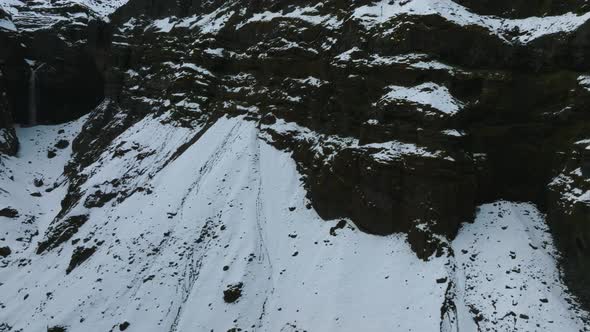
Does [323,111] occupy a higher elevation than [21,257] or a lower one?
higher

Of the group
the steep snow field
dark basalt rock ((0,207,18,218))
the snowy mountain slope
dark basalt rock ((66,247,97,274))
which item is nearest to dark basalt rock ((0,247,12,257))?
the steep snow field

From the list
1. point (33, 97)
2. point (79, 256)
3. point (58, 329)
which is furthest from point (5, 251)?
point (33, 97)

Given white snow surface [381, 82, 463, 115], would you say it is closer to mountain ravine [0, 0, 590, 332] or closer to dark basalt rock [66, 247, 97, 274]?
mountain ravine [0, 0, 590, 332]

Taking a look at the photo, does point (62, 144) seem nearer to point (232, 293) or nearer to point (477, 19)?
point (232, 293)

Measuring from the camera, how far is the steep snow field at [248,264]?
714 inches

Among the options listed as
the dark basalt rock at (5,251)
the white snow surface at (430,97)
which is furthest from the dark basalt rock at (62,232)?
the white snow surface at (430,97)

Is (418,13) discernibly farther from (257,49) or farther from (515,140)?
(257,49)

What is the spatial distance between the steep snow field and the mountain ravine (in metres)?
0.10

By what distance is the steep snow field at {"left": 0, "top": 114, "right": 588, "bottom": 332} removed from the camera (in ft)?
59.5

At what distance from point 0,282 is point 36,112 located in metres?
32.6

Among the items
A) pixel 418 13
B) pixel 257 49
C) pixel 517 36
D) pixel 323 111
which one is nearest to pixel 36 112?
pixel 257 49

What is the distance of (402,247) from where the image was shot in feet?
69.7

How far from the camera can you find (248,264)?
23.3m

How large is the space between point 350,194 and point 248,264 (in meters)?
6.83
